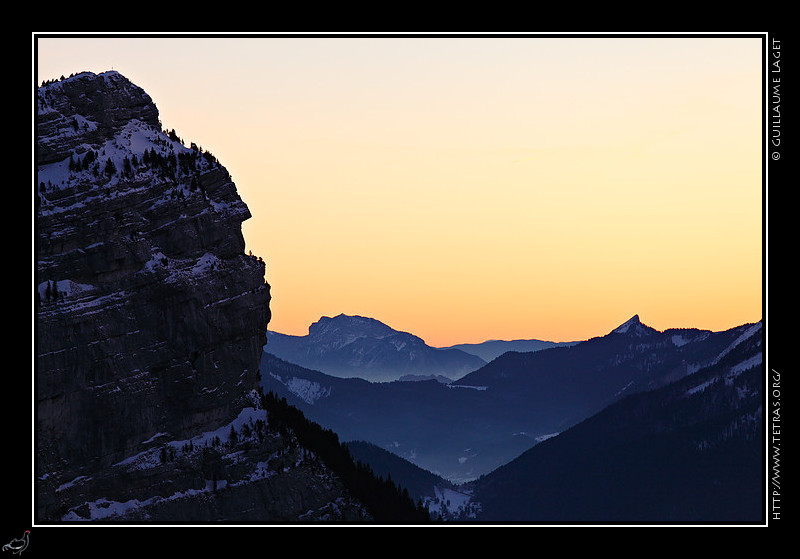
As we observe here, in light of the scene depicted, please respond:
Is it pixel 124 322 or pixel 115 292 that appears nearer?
pixel 115 292

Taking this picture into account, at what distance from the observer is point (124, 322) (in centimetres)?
18775

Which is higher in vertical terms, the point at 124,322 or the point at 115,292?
the point at 115,292

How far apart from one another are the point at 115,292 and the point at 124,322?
15.9 ft

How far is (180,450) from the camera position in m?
196
